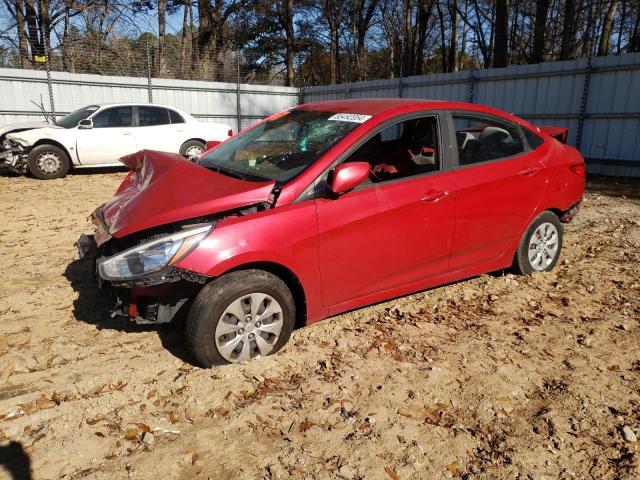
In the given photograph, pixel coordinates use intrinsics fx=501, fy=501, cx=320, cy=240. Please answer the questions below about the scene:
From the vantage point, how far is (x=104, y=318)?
3.93m

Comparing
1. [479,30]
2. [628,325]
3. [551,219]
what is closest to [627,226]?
[551,219]

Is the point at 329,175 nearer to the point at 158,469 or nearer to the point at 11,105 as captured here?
the point at 158,469

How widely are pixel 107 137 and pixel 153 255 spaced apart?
920cm

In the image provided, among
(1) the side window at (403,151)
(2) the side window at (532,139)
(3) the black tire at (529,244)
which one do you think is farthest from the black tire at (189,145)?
(3) the black tire at (529,244)

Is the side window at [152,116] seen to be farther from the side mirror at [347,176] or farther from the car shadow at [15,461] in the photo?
the car shadow at [15,461]

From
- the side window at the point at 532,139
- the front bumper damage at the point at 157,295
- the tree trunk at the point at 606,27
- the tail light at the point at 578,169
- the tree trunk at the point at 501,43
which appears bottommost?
the front bumper damage at the point at 157,295

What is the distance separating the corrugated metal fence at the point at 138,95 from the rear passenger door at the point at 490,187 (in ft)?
44.0

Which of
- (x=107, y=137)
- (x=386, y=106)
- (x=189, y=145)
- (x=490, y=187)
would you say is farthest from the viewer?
(x=189, y=145)

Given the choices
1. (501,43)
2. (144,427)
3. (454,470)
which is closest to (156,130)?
(144,427)

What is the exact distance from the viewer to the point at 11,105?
13.4m

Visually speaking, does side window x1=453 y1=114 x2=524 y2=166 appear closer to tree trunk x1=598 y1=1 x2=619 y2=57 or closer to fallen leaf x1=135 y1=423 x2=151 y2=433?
fallen leaf x1=135 y1=423 x2=151 y2=433

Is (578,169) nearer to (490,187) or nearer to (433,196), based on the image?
(490,187)

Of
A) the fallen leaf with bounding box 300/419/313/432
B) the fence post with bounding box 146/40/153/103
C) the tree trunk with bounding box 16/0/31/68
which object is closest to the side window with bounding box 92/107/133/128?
the fence post with bounding box 146/40/153/103

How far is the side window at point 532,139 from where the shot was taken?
455 cm
